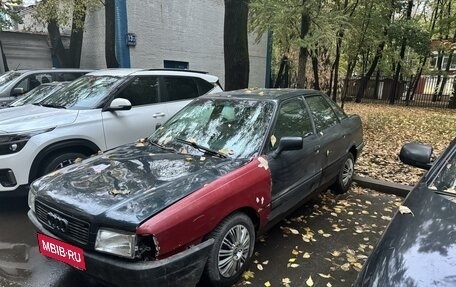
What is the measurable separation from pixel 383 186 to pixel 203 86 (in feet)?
→ 11.5

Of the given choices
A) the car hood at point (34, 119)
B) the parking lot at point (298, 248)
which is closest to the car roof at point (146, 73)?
the car hood at point (34, 119)

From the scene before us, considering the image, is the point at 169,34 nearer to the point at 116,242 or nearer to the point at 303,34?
the point at 303,34

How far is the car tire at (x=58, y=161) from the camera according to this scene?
15.0 feet

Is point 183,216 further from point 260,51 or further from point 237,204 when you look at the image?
point 260,51

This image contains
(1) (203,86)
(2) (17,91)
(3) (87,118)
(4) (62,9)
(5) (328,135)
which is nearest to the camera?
(5) (328,135)

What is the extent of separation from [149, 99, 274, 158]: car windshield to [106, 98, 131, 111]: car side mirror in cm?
118

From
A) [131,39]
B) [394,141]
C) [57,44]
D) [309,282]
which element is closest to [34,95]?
[131,39]

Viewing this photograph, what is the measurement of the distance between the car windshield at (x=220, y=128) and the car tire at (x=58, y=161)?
144 cm

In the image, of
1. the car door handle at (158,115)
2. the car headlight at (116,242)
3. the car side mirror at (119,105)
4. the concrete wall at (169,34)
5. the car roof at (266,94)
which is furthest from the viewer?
the concrete wall at (169,34)

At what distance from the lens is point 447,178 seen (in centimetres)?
237

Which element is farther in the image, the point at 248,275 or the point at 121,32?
the point at 121,32

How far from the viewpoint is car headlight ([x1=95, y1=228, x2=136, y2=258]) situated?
2.40 m

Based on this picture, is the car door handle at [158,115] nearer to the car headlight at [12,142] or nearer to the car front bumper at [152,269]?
the car headlight at [12,142]

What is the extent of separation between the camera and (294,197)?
3.86m
